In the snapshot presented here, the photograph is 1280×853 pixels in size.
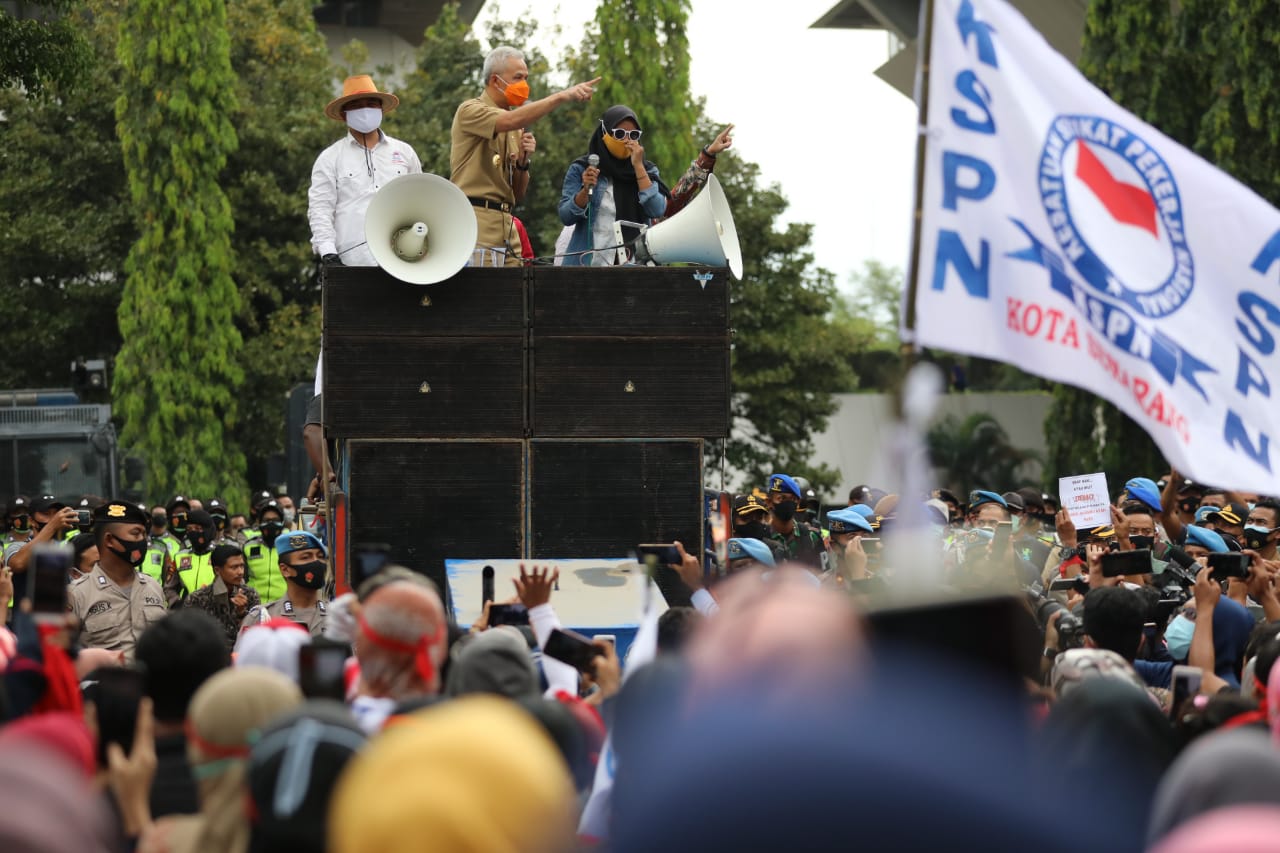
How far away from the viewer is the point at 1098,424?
991 inches

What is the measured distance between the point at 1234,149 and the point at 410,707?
1995 cm

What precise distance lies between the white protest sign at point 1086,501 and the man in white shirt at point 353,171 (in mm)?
4568

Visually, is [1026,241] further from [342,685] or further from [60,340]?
[60,340]

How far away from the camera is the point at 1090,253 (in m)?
6.07

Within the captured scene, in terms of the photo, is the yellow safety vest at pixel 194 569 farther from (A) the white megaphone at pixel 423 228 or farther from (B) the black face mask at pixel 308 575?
(A) the white megaphone at pixel 423 228

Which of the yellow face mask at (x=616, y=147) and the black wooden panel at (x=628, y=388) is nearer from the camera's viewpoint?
the black wooden panel at (x=628, y=388)

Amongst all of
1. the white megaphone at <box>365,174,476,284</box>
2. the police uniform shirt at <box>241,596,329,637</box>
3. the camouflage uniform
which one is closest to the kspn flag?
the white megaphone at <box>365,174,476,284</box>

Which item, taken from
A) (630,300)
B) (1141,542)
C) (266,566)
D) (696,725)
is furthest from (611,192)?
(696,725)

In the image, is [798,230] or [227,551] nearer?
[227,551]

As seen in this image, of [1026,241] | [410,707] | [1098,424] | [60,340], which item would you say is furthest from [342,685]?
[60,340]

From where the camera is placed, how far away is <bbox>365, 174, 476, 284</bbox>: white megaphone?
9.92m

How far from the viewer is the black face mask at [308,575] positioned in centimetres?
962

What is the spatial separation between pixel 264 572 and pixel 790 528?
4.04 m

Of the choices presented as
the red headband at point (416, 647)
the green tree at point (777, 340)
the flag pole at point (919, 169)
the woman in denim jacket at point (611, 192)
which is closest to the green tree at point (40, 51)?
the woman in denim jacket at point (611, 192)
